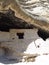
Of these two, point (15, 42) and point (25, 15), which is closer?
point (25, 15)

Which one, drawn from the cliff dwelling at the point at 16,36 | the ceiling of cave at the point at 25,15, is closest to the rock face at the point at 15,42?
the cliff dwelling at the point at 16,36

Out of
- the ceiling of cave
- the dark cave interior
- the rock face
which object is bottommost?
the rock face

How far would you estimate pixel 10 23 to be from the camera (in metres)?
3.45

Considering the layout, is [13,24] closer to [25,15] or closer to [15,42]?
[15,42]

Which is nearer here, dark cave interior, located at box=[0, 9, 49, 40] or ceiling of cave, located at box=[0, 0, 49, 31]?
ceiling of cave, located at box=[0, 0, 49, 31]

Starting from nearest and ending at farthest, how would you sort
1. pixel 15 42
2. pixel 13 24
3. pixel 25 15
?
1. pixel 25 15
2. pixel 15 42
3. pixel 13 24

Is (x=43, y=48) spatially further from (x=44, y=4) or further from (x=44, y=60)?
(x=44, y=4)

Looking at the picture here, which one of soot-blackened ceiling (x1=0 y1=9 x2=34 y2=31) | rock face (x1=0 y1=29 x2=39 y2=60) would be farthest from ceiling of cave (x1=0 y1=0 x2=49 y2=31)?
rock face (x1=0 y1=29 x2=39 y2=60)

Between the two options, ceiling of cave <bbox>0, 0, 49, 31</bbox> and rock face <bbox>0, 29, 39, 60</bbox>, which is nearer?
ceiling of cave <bbox>0, 0, 49, 31</bbox>

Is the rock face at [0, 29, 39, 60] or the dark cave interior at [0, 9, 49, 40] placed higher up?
the dark cave interior at [0, 9, 49, 40]

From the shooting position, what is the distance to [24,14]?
2941mm

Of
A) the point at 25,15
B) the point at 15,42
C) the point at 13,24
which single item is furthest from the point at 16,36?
the point at 25,15

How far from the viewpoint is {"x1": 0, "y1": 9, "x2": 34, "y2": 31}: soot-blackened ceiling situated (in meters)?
3.25

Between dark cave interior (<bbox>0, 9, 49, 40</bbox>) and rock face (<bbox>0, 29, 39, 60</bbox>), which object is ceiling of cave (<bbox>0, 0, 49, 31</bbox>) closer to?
dark cave interior (<bbox>0, 9, 49, 40</bbox>)
